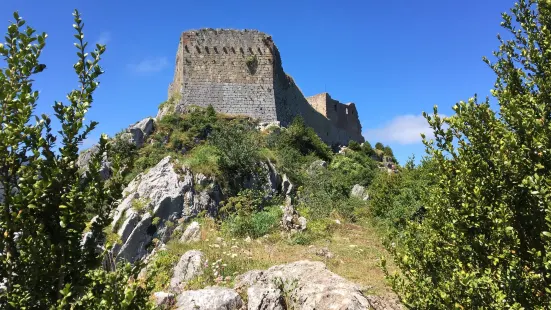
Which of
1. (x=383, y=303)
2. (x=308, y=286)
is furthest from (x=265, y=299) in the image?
(x=383, y=303)

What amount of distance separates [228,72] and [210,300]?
76.7 ft

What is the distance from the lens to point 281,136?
948 inches

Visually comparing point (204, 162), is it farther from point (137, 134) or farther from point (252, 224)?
point (137, 134)

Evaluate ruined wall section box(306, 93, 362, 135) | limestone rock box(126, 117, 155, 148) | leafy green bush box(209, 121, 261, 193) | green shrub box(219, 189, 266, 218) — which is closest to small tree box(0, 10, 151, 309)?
green shrub box(219, 189, 266, 218)

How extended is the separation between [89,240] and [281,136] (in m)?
21.7

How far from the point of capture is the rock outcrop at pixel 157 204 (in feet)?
37.5

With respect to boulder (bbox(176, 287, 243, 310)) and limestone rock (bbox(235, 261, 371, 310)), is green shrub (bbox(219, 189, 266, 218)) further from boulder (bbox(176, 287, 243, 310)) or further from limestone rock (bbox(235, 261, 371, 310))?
boulder (bbox(176, 287, 243, 310))

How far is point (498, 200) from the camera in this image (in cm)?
321

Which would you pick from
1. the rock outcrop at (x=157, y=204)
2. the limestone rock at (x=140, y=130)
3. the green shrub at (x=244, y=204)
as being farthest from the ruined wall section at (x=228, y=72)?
the green shrub at (x=244, y=204)

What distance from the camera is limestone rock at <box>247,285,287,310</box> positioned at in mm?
6219

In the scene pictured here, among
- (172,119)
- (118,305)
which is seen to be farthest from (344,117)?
(118,305)

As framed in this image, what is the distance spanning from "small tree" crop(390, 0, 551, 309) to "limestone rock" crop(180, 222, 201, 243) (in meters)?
7.80

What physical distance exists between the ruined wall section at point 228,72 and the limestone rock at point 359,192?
32.5ft

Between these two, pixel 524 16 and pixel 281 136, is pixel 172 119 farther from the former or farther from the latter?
pixel 524 16
